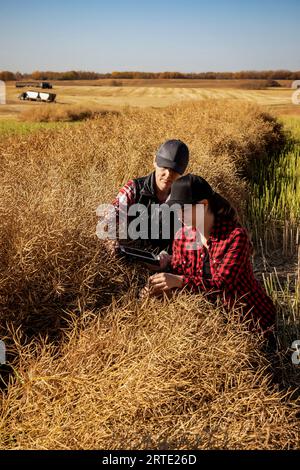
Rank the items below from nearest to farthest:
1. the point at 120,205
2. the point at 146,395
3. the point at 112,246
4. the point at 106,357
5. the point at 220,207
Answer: the point at 146,395 → the point at 106,357 → the point at 220,207 → the point at 112,246 → the point at 120,205

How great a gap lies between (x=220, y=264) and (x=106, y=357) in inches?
33.1

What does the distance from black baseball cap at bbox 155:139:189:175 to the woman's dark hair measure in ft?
2.54

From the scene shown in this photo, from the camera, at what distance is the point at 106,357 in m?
2.28

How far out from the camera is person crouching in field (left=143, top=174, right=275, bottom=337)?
2678 mm

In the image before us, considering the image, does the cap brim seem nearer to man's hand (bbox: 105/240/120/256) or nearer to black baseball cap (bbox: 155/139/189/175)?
black baseball cap (bbox: 155/139/189/175)

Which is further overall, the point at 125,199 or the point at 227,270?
the point at 125,199

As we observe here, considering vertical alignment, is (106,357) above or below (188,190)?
below

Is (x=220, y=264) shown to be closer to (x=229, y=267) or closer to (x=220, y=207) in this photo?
(x=229, y=267)

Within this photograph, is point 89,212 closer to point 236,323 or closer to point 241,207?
point 236,323

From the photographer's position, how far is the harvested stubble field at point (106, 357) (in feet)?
6.43

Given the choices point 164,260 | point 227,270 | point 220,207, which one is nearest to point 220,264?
point 227,270

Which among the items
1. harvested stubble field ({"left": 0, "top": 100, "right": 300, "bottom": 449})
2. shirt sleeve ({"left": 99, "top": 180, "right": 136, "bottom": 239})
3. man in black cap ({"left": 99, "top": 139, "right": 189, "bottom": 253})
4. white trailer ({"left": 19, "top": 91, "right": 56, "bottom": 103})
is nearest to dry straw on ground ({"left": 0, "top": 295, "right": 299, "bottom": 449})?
harvested stubble field ({"left": 0, "top": 100, "right": 300, "bottom": 449})

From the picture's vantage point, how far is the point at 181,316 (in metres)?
2.57
